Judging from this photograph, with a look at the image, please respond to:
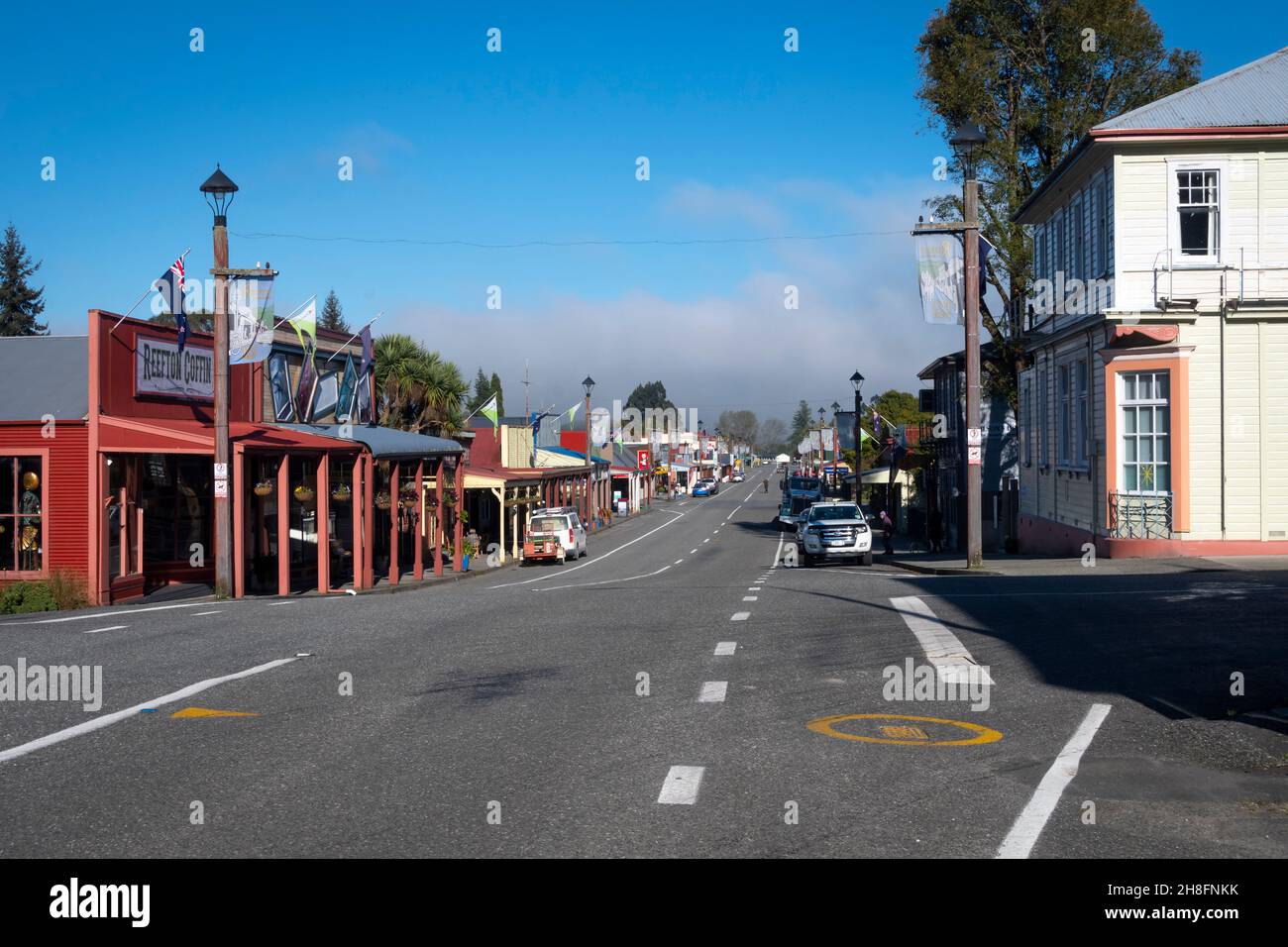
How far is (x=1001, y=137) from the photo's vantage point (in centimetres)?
4316

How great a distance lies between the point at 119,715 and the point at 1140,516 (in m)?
22.1

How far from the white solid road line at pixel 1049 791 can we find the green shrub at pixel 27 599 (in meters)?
19.0

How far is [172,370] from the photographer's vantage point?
26.2 metres

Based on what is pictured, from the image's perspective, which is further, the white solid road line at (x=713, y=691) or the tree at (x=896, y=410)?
the tree at (x=896, y=410)

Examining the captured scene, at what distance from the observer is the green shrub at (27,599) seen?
877 inches

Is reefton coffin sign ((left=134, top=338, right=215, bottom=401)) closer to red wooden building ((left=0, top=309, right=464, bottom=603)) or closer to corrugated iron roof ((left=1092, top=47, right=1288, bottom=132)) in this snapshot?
red wooden building ((left=0, top=309, right=464, bottom=603))

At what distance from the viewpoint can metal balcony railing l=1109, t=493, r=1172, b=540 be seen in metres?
26.0

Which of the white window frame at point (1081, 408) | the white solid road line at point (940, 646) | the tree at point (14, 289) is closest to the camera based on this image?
the white solid road line at point (940, 646)

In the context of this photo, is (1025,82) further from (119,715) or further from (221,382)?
(119,715)

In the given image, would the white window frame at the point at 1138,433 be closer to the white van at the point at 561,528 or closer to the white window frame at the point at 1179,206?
the white window frame at the point at 1179,206

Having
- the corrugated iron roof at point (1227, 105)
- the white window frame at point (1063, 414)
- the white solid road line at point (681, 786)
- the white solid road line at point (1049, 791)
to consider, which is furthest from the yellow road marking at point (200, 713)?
the white window frame at point (1063, 414)

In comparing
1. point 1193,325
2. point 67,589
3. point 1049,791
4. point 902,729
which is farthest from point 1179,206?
point 67,589

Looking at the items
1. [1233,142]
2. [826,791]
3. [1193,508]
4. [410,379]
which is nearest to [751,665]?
[826,791]
